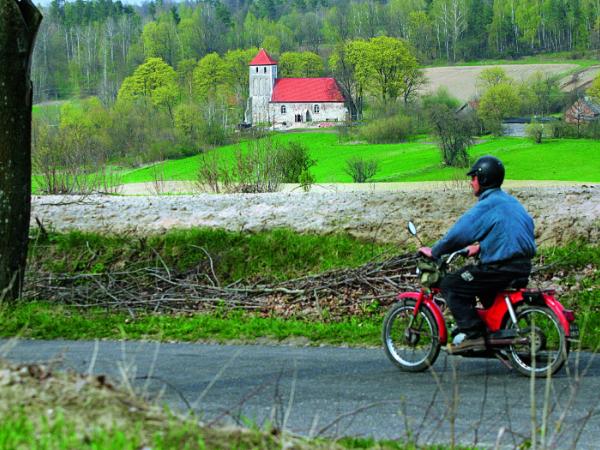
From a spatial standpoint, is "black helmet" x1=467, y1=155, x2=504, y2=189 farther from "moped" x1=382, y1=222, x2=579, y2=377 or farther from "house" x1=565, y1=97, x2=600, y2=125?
"house" x1=565, y1=97, x2=600, y2=125

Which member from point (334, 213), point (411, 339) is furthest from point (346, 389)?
point (334, 213)

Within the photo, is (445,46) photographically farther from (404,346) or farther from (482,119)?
(404,346)

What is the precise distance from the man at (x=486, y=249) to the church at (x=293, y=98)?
337ft

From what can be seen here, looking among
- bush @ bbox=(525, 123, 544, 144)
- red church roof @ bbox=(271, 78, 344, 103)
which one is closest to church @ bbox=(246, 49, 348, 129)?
red church roof @ bbox=(271, 78, 344, 103)

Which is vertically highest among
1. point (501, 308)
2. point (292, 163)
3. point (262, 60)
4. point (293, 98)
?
point (262, 60)

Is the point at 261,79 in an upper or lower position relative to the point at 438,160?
upper

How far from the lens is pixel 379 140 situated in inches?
3748

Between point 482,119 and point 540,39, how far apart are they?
2968 inches

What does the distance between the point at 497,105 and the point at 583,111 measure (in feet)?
33.4

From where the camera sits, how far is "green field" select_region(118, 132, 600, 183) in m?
64.6

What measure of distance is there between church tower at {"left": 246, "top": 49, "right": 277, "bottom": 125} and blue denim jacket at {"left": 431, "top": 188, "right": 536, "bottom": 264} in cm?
11033

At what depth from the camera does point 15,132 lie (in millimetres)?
14602

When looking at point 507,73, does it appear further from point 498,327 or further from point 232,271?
point 498,327

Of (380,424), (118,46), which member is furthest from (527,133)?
(118,46)
